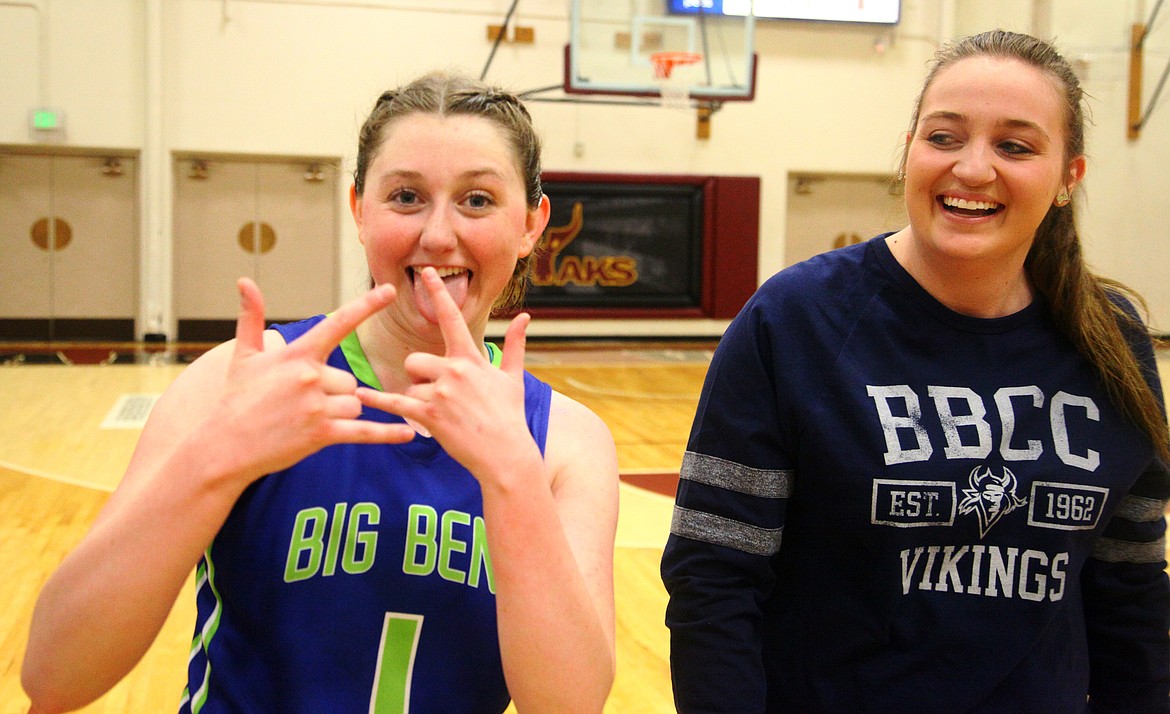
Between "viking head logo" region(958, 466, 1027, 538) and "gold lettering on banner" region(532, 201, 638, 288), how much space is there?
411 inches

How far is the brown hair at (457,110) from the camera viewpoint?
4.70 ft

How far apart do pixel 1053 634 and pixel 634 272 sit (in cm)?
1068

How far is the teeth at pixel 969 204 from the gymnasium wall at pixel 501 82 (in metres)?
8.97

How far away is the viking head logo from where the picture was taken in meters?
1.58

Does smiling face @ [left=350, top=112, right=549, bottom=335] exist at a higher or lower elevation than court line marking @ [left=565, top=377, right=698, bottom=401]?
higher

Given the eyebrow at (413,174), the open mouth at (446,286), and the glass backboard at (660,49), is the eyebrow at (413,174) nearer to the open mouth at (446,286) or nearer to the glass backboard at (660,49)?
the open mouth at (446,286)

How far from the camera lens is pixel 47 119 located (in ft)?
35.0

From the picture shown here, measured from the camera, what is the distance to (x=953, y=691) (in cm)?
157

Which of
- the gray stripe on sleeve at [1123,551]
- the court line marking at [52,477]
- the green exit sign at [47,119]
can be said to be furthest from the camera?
the green exit sign at [47,119]

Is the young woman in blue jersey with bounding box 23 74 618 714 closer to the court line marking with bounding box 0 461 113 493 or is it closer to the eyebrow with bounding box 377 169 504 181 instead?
the eyebrow with bounding box 377 169 504 181

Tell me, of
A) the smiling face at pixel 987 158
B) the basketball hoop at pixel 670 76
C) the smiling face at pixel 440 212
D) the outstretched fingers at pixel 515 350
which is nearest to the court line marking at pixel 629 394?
the basketball hoop at pixel 670 76

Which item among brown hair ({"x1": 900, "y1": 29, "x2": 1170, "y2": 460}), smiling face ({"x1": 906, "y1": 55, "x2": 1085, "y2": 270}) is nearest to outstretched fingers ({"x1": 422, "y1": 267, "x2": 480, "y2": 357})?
smiling face ({"x1": 906, "y1": 55, "x2": 1085, "y2": 270})

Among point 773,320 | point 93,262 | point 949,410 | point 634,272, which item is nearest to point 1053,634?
point 949,410

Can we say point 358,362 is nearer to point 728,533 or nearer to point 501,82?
point 728,533
